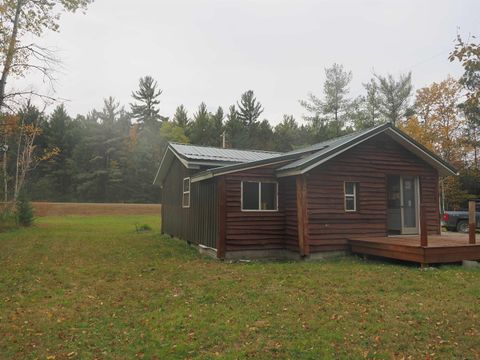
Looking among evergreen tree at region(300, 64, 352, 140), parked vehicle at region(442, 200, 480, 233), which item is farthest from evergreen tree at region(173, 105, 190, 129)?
parked vehicle at region(442, 200, 480, 233)

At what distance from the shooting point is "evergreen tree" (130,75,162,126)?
169 feet

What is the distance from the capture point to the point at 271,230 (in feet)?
38.5

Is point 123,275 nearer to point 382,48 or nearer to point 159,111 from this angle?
point 382,48

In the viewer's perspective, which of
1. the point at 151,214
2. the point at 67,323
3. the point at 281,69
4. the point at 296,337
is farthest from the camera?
the point at 151,214

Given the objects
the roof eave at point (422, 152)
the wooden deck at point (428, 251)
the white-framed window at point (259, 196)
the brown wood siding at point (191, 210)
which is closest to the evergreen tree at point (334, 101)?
the brown wood siding at point (191, 210)

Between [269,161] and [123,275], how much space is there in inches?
209

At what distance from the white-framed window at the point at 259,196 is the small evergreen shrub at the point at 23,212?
47.2ft

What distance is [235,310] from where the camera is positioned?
20.5ft

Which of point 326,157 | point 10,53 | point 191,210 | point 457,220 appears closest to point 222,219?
point 191,210

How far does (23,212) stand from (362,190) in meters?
17.4

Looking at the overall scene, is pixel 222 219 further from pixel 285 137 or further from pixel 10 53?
pixel 285 137

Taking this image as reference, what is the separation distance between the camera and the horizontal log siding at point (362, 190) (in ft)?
36.7

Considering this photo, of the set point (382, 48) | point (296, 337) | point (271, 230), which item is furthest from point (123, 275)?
point (382, 48)

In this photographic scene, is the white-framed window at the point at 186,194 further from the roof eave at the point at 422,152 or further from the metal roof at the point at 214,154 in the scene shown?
the roof eave at the point at 422,152
